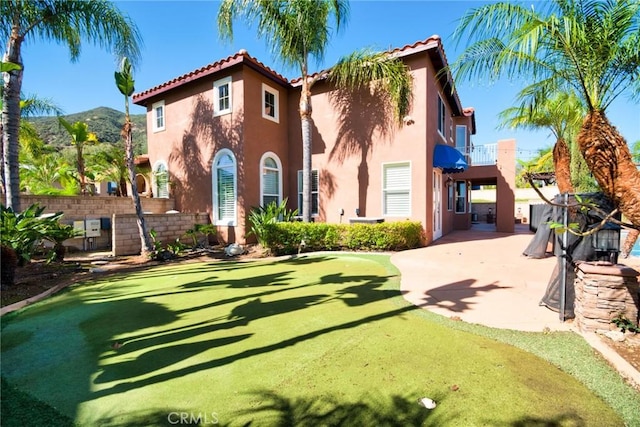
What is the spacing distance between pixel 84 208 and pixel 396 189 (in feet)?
42.0

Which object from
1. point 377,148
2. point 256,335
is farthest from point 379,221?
point 256,335

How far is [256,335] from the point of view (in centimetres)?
397

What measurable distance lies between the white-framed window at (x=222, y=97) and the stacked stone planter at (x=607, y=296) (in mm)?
12521

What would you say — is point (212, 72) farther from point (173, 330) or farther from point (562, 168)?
point (562, 168)

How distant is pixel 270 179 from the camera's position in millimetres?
13398

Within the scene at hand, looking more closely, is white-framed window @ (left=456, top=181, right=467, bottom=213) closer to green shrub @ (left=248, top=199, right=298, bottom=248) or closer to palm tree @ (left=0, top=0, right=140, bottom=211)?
green shrub @ (left=248, top=199, right=298, bottom=248)

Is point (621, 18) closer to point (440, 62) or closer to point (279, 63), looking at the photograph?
point (440, 62)

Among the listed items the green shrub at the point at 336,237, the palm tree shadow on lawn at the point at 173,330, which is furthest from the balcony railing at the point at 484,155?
the palm tree shadow on lawn at the point at 173,330

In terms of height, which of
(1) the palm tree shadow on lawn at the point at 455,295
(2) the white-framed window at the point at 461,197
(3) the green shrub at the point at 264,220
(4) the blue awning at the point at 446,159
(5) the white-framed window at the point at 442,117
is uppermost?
(5) the white-framed window at the point at 442,117

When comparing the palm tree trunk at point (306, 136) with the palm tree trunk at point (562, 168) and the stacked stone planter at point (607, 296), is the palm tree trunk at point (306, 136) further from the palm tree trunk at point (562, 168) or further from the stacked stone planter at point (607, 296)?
the stacked stone planter at point (607, 296)

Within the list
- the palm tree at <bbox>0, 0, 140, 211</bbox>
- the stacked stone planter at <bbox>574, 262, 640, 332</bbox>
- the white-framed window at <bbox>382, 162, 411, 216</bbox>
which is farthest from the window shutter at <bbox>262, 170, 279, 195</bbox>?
the stacked stone planter at <bbox>574, 262, 640, 332</bbox>

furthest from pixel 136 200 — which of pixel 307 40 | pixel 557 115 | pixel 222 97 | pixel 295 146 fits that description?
pixel 557 115

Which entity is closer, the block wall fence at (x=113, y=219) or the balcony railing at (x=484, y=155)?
the block wall fence at (x=113, y=219)

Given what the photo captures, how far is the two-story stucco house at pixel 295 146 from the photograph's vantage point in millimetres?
11297
